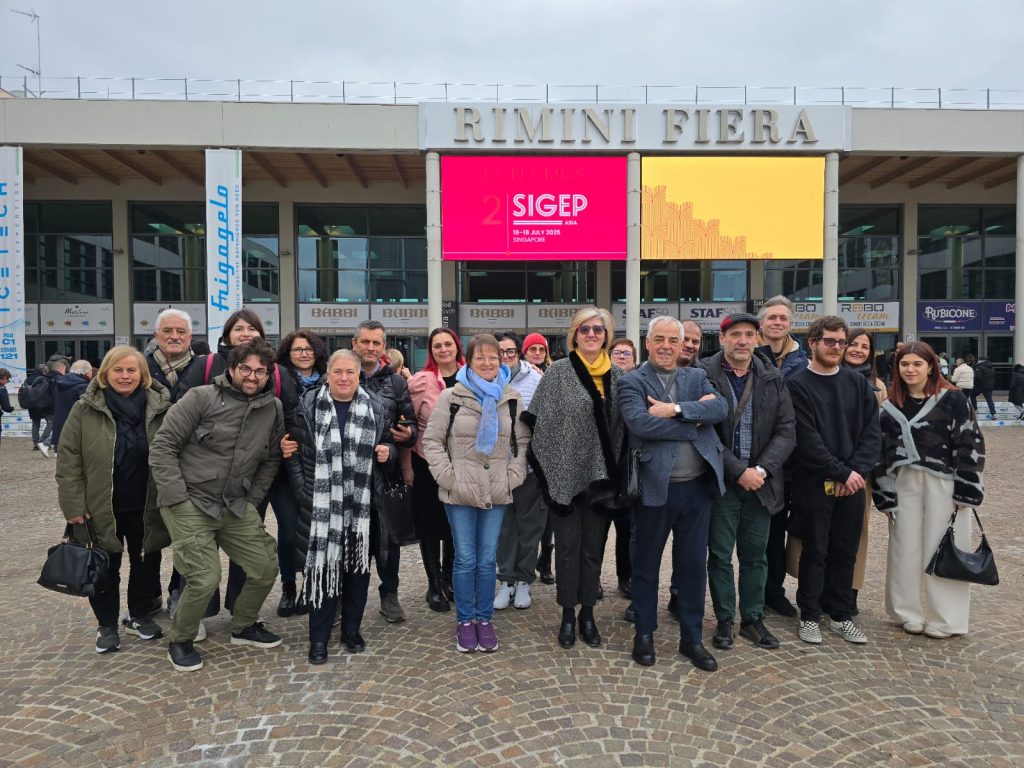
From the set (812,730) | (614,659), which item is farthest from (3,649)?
(812,730)

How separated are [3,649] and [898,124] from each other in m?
21.7

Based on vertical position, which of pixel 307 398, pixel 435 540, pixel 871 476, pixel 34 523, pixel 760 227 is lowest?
pixel 34 523

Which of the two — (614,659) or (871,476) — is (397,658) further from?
(871,476)

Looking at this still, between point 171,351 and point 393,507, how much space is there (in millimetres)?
1746

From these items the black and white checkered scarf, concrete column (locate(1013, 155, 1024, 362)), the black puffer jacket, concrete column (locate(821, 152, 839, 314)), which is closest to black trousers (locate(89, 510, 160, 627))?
the black puffer jacket

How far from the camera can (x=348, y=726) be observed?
283 centimetres

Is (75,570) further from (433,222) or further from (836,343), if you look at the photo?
(433,222)

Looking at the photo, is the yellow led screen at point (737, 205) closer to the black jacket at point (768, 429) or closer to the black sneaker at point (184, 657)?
the black jacket at point (768, 429)

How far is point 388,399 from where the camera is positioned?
402 centimetres

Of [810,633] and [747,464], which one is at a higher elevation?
[747,464]

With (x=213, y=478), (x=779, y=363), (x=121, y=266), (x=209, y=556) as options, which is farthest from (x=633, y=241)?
(x=121, y=266)

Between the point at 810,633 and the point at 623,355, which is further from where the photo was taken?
the point at 623,355

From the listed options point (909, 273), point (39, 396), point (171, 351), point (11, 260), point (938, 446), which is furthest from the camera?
point (909, 273)

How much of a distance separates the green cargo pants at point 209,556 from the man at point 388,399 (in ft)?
2.45
